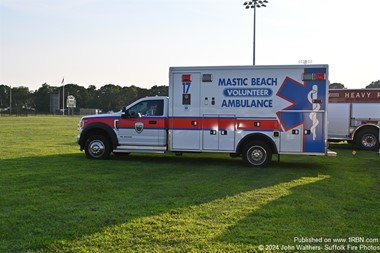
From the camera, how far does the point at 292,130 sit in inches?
461

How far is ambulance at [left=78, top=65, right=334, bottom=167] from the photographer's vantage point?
38.1 ft

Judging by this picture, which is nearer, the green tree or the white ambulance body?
the white ambulance body

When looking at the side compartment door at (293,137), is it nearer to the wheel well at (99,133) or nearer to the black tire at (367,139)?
the wheel well at (99,133)

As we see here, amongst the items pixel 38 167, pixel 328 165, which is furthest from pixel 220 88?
pixel 38 167

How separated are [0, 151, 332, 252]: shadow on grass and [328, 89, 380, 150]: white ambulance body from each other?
5.73m

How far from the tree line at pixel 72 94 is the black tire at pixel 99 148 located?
106613 millimetres

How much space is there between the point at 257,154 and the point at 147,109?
12.2 ft

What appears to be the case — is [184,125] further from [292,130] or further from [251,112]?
[292,130]

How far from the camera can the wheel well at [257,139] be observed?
468 inches

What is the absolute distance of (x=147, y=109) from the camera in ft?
42.9

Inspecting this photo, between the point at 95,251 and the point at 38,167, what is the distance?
23.4 feet

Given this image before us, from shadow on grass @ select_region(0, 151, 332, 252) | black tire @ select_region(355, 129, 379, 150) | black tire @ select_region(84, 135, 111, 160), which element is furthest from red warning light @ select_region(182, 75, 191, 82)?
black tire @ select_region(355, 129, 379, 150)

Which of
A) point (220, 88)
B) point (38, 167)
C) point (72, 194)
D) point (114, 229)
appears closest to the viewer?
point (114, 229)

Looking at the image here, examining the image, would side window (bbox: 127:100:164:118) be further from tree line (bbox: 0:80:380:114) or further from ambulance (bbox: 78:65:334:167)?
tree line (bbox: 0:80:380:114)
